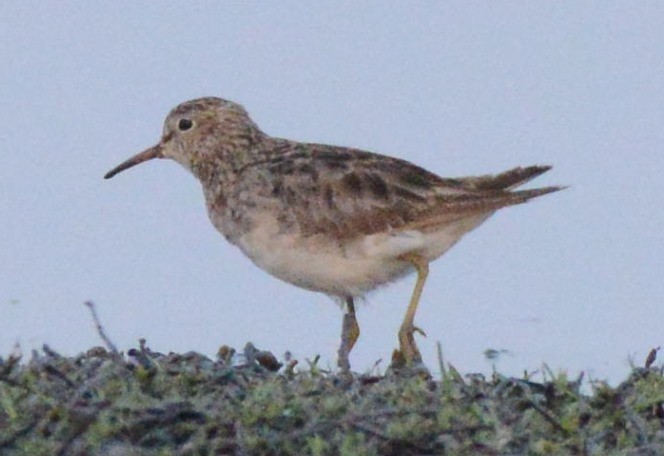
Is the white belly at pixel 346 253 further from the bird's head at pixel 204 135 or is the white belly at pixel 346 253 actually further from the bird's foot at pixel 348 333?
Result: the bird's head at pixel 204 135

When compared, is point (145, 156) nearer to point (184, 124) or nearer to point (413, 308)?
point (184, 124)

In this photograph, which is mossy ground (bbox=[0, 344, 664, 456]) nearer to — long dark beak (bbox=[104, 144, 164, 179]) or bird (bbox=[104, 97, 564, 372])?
bird (bbox=[104, 97, 564, 372])

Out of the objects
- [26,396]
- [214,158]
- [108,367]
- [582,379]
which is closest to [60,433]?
[26,396]

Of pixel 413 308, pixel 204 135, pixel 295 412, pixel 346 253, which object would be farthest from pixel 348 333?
pixel 295 412

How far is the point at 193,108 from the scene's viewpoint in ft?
42.4

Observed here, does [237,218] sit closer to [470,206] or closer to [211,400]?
[470,206]

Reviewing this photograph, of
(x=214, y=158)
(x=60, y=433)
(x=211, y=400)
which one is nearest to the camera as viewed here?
(x=60, y=433)

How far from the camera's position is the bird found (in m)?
11.1

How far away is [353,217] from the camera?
11125 millimetres

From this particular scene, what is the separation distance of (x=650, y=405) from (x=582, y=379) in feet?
1.26

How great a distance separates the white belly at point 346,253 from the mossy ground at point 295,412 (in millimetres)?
1998

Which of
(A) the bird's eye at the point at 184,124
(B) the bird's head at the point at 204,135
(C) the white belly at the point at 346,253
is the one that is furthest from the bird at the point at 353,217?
(A) the bird's eye at the point at 184,124

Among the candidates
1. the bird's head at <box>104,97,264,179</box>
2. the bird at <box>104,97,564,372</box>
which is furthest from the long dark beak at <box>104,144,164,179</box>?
the bird at <box>104,97,564,372</box>

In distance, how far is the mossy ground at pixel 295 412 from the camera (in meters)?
7.42
